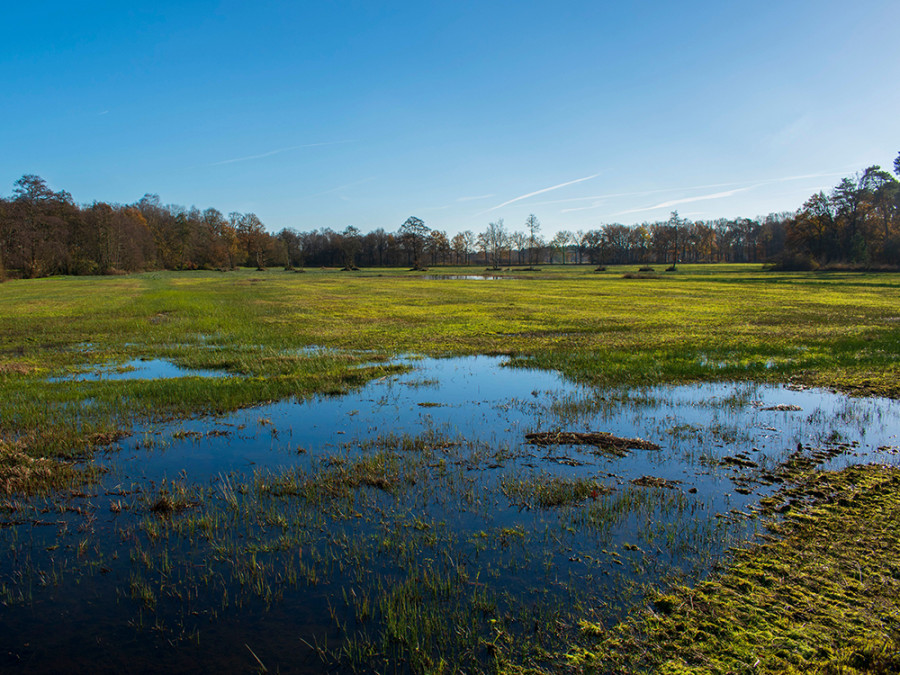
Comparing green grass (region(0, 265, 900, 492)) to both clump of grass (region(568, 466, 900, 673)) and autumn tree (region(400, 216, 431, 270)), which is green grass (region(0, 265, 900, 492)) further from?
autumn tree (region(400, 216, 431, 270))

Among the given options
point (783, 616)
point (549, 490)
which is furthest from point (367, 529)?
point (783, 616)

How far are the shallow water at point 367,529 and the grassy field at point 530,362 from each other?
26.6 inches

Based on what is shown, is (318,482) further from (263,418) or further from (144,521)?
(263,418)

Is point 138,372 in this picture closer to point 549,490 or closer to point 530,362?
point 530,362

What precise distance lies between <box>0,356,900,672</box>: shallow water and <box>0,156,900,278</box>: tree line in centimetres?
8091

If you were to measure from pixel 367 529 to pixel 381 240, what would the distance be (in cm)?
15265

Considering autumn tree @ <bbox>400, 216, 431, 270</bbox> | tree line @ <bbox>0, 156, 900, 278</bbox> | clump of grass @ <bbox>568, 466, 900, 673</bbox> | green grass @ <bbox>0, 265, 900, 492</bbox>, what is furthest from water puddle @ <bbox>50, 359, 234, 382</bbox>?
autumn tree @ <bbox>400, 216, 431, 270</bbox>

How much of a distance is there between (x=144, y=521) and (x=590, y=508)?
5739 mm

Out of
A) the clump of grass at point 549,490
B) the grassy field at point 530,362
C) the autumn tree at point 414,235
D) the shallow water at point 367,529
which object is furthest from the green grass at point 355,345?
the autumn tree at point 414,235

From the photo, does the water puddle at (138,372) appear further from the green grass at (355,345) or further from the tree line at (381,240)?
the tree line at (381,240)

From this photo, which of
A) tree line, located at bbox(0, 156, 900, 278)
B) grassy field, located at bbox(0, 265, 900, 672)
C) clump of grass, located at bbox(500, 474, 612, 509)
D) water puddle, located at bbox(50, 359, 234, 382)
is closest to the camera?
grassy field, located at bbox(0, 265, 900, 672)

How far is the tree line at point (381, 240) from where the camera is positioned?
75.4m

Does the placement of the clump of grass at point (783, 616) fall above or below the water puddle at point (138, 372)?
below

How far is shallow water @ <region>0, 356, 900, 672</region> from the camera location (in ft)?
14.9
